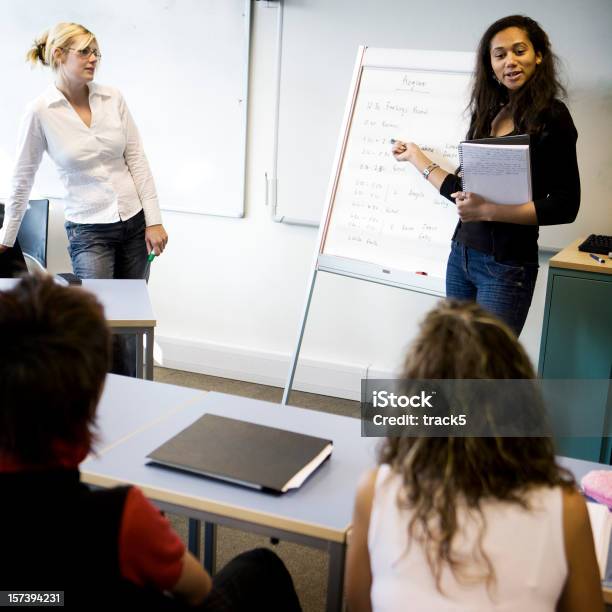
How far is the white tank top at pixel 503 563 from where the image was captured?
1071 millimetres

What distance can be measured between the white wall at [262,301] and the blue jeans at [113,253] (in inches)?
36.4

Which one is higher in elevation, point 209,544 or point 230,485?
point 230,485

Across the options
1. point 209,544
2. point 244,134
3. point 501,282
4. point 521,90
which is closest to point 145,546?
point 209,544

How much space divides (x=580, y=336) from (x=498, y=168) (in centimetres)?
79

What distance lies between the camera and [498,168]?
2309mm

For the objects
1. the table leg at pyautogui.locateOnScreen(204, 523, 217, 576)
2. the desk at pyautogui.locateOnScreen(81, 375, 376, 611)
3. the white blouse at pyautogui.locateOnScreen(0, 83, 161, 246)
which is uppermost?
the white blouse at pyautogui.locateOnScreen(0, 83, 161, 246)

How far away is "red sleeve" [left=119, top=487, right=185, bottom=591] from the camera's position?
99cm

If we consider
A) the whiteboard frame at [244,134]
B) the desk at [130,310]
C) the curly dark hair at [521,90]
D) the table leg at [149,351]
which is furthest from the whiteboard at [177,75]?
the curly dark hair at [521,90]

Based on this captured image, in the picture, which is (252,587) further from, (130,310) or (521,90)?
(521,90)

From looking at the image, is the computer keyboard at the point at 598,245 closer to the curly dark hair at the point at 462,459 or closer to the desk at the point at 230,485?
the desk at the point at 230,485

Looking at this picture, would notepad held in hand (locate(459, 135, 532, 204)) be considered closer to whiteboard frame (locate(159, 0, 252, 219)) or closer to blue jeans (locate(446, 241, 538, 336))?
blue jeans (locate(446, 241, 538, 336))

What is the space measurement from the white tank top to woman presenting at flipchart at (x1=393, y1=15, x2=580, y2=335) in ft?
4.39

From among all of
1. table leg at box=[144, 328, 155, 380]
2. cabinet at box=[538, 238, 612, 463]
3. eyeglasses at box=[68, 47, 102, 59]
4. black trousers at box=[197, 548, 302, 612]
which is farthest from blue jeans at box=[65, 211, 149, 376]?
black trousers at box=[197, 548, 302, 612]

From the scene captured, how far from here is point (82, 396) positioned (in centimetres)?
99
